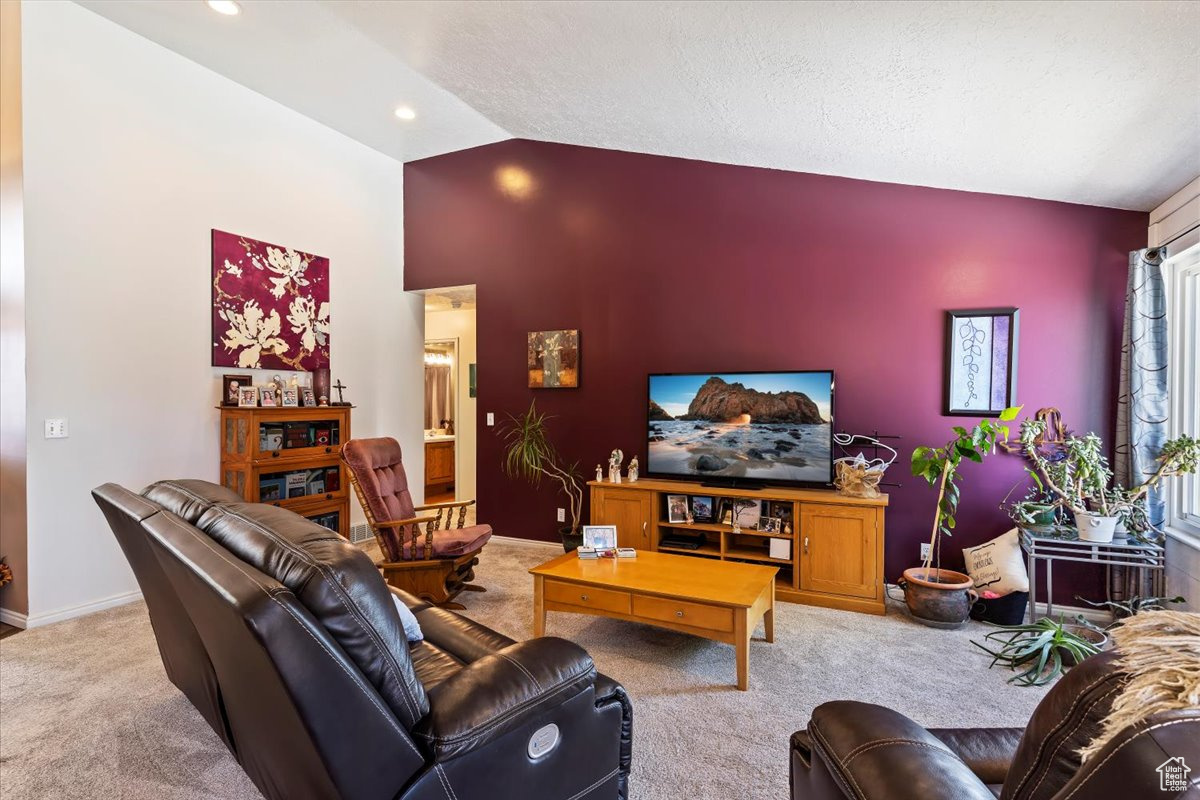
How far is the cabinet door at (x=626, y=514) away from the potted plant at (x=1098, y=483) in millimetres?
2382

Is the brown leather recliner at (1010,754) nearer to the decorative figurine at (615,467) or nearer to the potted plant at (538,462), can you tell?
the decorative figurine at (615,467)

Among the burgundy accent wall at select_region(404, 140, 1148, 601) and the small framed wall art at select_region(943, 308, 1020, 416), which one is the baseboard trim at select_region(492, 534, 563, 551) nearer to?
the burgundy accent wall at select_region(404, 140, 1148, 601)

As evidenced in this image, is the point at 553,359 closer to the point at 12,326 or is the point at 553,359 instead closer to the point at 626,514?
the point at 626,514

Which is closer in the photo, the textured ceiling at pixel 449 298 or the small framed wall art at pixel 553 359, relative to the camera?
the small framed wall art at pixel 553 359

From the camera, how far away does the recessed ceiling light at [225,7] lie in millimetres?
3242

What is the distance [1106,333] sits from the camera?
11.4ft

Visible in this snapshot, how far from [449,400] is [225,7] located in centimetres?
550

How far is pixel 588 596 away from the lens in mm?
2867

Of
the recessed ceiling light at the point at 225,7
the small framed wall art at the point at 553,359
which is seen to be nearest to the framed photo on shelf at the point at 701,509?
the small framed wall art at the point at 553,359

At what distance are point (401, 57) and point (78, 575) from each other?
3.67 meters

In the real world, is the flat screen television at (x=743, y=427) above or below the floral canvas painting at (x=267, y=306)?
below

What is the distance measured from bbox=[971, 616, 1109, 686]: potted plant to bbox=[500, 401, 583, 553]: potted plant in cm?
279

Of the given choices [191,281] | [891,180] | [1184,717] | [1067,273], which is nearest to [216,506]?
[1184,717]

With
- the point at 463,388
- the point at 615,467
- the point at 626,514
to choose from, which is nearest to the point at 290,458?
the point at 615,467
